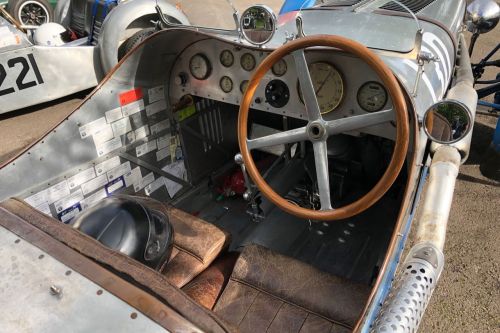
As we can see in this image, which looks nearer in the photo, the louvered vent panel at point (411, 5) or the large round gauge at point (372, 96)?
the large round gauge at point (372, 96)

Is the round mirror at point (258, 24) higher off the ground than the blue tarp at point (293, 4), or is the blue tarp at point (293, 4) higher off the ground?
the round mirror at point (258, 24)

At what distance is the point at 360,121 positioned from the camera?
1.80 metres

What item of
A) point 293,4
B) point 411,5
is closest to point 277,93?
point 411,5

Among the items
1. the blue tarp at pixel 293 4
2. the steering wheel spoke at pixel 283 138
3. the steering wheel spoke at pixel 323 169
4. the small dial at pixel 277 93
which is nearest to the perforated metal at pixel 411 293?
the steering wheel spoke at pixel 323 169

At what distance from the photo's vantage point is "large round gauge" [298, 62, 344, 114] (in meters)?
2.09

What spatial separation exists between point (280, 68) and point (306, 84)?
467 mm

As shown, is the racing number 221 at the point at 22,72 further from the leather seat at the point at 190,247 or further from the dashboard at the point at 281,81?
the leather seat at the point at 190,247

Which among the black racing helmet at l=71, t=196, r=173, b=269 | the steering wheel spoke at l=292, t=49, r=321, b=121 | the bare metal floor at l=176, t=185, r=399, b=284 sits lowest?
the bare metal floor at l=176, t=185, r=399, b=284

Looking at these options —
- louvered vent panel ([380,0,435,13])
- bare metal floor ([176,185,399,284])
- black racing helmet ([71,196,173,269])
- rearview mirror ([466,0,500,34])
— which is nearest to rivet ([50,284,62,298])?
black racing helmet ([71,196,173,269])

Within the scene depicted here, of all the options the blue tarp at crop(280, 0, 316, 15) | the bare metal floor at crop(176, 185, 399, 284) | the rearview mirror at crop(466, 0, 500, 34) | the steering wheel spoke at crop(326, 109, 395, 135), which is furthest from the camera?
the blue tarp at crop(280, 0, 316, 15)

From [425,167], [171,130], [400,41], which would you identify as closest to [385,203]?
[425,167]

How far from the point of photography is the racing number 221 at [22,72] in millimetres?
4812

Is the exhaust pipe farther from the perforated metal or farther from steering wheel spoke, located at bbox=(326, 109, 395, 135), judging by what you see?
steering wheel spoke, located at bbox=(326, 109, 395, 135)

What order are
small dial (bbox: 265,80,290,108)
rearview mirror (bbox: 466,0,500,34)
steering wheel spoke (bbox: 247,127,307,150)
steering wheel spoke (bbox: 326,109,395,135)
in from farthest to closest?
rearview mirror (bbox: 466,0,500,34) < small dial (bbox: 265,80,290,108) < steering wheel spoke (bbox: 247,127,307,150) < steering wheel spoke (bbox: 326,109,395,135)
